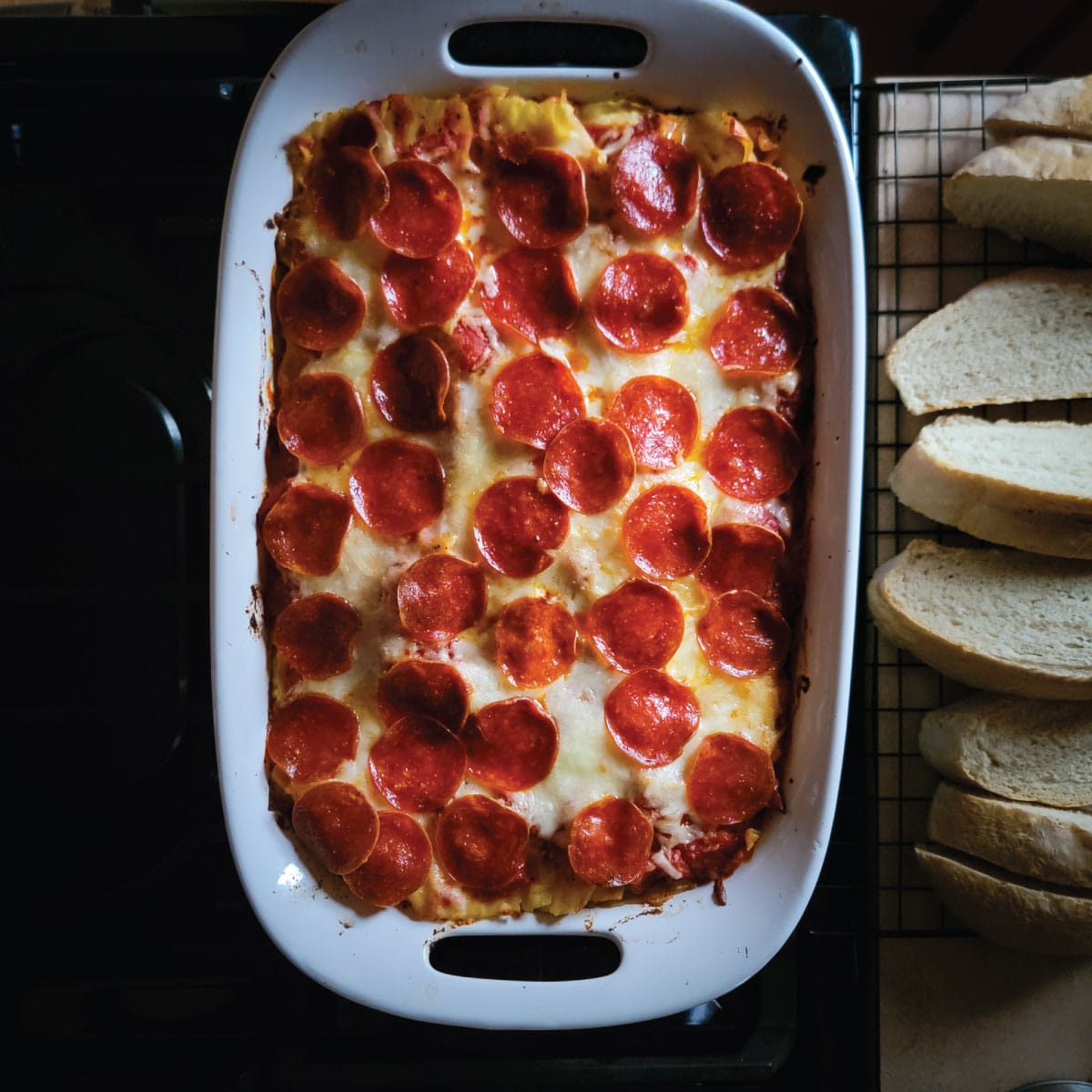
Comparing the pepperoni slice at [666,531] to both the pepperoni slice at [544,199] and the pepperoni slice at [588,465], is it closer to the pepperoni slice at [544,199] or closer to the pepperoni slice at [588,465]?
the pepperoni slice at [588,465]

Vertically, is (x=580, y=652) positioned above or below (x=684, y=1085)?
above

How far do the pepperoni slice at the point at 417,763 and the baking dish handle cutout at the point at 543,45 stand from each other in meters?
1.09

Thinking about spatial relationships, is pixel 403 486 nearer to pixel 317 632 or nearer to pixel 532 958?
→ pixel 317 632

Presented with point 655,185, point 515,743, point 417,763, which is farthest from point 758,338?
point 417,763

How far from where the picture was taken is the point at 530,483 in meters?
1.41

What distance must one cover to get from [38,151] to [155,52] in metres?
0.28

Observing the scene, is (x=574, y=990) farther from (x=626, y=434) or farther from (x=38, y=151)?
(x=38, y=151)

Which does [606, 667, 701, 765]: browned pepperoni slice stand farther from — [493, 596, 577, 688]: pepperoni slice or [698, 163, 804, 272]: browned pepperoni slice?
[698, 163, 804, 272]: browned pepperoni slice

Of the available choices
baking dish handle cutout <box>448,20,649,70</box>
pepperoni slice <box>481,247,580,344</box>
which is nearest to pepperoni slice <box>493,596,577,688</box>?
pepperoni slice <box>481,247,580,344</box>

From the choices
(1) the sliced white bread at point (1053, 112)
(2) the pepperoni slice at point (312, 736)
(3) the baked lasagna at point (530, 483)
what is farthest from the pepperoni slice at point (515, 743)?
(1) the sliced white bread at point (1053, 112)

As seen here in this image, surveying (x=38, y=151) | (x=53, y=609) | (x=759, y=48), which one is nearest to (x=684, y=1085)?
(x=53, y=609)

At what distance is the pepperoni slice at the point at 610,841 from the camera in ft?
4.69

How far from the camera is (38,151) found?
156 cm

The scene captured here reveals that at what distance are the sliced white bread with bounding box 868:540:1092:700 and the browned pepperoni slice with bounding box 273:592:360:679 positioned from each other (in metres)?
0.90
